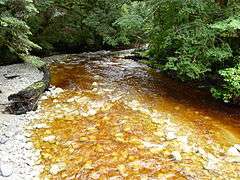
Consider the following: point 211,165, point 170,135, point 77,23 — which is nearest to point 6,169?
point 170,135

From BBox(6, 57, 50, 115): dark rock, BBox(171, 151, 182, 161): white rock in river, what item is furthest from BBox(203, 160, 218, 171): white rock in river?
BBox(6, 57, 50, 115): dark rock

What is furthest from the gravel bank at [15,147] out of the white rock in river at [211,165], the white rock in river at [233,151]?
the white rock in river at [233,151]

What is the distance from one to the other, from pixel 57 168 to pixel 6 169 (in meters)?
0.81

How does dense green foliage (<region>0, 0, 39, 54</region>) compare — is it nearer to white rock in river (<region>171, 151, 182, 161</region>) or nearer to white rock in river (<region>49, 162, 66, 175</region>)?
white rock in river (<region>49, 162, 66, 175</region>)

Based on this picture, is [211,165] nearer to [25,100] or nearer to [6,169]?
[6,169]

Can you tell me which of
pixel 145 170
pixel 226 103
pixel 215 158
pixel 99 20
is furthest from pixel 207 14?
pixel 99 20

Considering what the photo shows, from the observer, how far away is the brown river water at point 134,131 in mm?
5832

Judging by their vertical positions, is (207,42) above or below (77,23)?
above

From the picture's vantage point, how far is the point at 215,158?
20.5ft

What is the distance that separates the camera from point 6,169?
5598mm

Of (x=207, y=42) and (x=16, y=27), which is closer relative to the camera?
(x=16, y=27)

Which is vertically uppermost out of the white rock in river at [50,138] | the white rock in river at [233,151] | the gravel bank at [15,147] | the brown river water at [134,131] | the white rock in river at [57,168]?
the white rock in river at [233,151]

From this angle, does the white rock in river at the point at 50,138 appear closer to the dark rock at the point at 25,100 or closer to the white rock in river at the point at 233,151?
the dark rock at the point at 25,100

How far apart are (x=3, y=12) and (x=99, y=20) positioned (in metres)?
7.67
